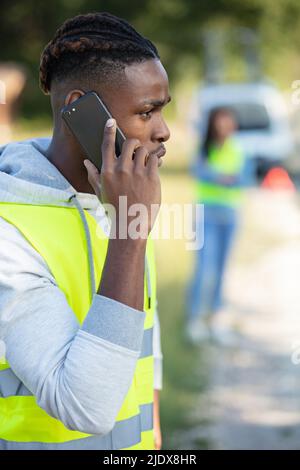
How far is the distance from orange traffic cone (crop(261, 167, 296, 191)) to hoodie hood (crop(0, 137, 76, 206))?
14878mm

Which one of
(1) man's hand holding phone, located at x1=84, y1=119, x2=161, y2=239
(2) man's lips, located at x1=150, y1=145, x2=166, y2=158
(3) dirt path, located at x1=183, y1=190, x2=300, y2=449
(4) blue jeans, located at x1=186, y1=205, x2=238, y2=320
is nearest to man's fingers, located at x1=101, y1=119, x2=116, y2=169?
(1) man's hand holding phone, located at x1=84, y1=119, x2=161, y2=239

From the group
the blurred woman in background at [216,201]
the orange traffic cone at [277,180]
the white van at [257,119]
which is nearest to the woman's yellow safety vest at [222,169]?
the blurred woman in background at [216,201]

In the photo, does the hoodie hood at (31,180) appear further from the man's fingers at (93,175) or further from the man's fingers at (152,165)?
the man's fingers at (152,165)

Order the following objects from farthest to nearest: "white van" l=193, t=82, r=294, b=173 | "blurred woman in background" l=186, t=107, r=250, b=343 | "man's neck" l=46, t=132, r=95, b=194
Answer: "white van" l=193, t=82, r=294, b=173, "blurred woman in background" l=186, t=107, r=250, b=343, "man's neck" l=46, t=132, r=95, b=194

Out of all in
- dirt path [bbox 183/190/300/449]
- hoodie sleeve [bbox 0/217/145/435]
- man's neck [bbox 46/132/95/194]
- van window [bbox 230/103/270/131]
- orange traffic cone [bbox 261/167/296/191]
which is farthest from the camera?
van window [bbox 230/103/270/131]

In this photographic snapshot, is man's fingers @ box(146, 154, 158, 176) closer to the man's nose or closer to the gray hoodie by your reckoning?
the man's nose

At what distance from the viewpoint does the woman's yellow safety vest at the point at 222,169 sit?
782cm

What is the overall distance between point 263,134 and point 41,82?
683 inches

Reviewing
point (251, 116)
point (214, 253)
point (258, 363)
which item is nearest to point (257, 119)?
point (251, 116)

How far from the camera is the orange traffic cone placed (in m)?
16.9

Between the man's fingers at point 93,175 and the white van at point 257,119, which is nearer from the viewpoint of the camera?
the man's fingers at point 93,175

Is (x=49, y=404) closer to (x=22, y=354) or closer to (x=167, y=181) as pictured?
(x=22, y=354)

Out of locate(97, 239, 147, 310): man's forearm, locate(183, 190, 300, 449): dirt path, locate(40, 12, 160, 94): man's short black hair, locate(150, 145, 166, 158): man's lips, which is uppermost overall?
locate(183, 190, 300, 449): dirt path
